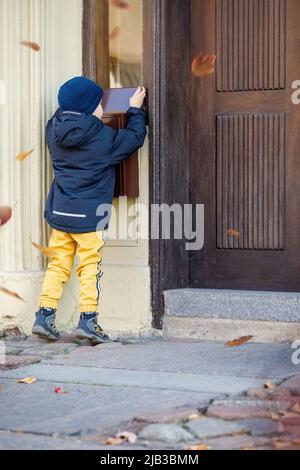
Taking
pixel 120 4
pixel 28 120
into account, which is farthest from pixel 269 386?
pixel 120 4

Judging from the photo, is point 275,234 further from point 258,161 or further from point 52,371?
point 52,371

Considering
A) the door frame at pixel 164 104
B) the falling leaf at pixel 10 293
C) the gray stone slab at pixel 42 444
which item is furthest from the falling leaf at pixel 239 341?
the gray stone slab at pixel 42 444

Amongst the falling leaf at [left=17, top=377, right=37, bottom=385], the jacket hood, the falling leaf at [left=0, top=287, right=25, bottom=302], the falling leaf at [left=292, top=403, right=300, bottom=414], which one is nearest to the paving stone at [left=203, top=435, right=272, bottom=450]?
the falling leaf at [left=292, top=403, right=300, bottom=414]

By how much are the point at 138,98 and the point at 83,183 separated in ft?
2.12

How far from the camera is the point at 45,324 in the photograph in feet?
19.4

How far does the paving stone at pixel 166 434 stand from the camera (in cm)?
378

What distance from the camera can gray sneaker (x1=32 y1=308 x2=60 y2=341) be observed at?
588 cm

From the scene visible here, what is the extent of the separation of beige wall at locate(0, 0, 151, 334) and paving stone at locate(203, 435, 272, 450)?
2.69 meters

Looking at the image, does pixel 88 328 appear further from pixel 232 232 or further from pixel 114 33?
pixel 114 33

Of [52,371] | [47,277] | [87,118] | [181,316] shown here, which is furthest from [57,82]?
[52,371]

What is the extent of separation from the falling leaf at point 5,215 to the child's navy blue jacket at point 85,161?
1.62 ft

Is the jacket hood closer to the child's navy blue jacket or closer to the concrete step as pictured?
the child's navy blue jacket

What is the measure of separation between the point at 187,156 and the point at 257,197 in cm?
55

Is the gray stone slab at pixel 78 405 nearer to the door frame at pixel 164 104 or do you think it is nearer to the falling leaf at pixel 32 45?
the door frame at pixel 164 104
